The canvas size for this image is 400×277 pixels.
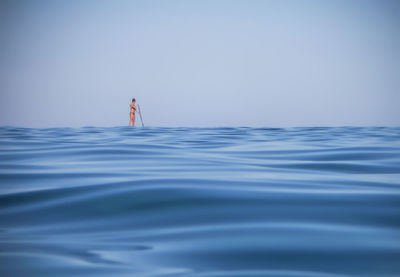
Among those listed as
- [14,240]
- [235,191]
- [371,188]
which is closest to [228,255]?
[14,240]

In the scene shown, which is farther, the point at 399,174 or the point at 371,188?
the point at 399,174

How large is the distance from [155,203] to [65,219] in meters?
0.43

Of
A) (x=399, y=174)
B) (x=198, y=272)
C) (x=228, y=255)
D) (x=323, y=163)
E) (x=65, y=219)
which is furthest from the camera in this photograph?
(x=323, y=163)

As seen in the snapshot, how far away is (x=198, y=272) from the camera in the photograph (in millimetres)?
987

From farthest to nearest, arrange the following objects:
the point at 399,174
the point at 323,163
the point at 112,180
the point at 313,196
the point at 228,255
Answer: the point at 323,163
the point at 399,174
the point at 112,180
the point at 313,196
the point at 228,255

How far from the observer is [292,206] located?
1.78 m

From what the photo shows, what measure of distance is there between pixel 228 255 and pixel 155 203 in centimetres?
77

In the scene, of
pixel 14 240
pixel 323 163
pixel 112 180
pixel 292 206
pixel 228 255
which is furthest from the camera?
pixel 323 163

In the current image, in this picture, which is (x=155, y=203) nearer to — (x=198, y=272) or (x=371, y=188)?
(x=198, y=272)

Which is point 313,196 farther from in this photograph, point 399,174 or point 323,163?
point 323,163

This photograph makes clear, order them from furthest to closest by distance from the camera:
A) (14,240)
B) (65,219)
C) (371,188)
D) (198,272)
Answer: (371,188) < (65,219) < (14,240) < (198,272)

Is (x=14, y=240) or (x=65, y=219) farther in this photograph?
(x=65, y=219)

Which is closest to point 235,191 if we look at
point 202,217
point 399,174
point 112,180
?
point 202,217

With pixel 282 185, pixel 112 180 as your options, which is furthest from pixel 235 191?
pixel 112 180
